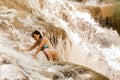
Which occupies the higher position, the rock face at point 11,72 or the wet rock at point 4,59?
the wet rock at point 4,59

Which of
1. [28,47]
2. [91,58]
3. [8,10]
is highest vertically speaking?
[8,10]

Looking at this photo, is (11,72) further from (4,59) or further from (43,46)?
(43,46)

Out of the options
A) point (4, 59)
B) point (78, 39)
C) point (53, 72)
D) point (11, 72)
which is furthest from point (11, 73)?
point (78, 39)

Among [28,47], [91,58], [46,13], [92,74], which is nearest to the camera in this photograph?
[92,74]

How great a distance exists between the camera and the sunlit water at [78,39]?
28.0 feet

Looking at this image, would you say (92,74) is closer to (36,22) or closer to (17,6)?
(36,22)

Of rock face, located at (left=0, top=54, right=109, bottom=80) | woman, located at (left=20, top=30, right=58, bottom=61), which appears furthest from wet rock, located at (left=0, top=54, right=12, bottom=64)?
woman, located at (left=20, top=30, right=58, bottom=61)

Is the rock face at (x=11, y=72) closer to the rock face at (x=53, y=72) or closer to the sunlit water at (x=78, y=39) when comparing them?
the rock face at (x=53, y=72)

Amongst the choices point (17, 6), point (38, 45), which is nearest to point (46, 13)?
point (17, 6)

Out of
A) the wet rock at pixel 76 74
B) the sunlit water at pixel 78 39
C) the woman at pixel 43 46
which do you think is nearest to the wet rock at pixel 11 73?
the wet rock at pixel 76 74

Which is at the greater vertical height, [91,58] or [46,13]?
[46,13]

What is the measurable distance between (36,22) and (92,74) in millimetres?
3263

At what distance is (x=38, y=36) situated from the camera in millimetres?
8016

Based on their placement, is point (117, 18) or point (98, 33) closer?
point (98, 33)
